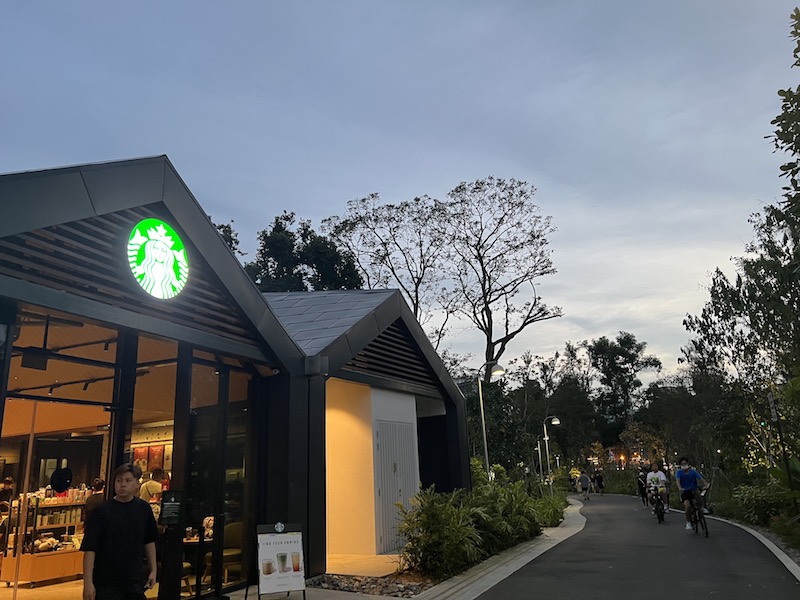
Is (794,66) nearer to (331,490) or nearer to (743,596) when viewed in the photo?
(743,596)

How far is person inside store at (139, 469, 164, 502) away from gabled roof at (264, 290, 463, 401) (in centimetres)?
311

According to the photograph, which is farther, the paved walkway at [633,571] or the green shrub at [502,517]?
the green shrub at [502,517]

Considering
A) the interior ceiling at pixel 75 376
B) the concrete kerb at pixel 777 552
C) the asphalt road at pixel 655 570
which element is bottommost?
the asphalt road at pixel 655 570

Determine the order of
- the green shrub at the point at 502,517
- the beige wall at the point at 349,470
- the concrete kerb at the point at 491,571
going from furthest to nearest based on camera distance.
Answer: the beige wall at the point at 349,470, the green shrub at the point at 502,517, the concrete kerb at the point at 491,571

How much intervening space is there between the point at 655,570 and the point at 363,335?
6133 millimetres

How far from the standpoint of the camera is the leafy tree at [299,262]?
3259 cm

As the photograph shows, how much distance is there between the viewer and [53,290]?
5.71 meters

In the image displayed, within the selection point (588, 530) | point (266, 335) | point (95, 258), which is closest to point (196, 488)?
point (266, 335)

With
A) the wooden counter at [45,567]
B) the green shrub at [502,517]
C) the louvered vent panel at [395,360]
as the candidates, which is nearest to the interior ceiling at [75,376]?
the wooden counter at [45,567]

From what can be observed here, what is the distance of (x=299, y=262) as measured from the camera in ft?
110

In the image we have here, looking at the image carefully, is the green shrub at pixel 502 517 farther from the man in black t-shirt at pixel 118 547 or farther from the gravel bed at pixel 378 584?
the man in black t-shirt at pixel 118 547

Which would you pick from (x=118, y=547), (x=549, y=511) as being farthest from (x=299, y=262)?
(x=118, y=547)

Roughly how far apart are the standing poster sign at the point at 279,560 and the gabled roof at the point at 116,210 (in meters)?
2.51

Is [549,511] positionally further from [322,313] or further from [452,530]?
[322,313]
